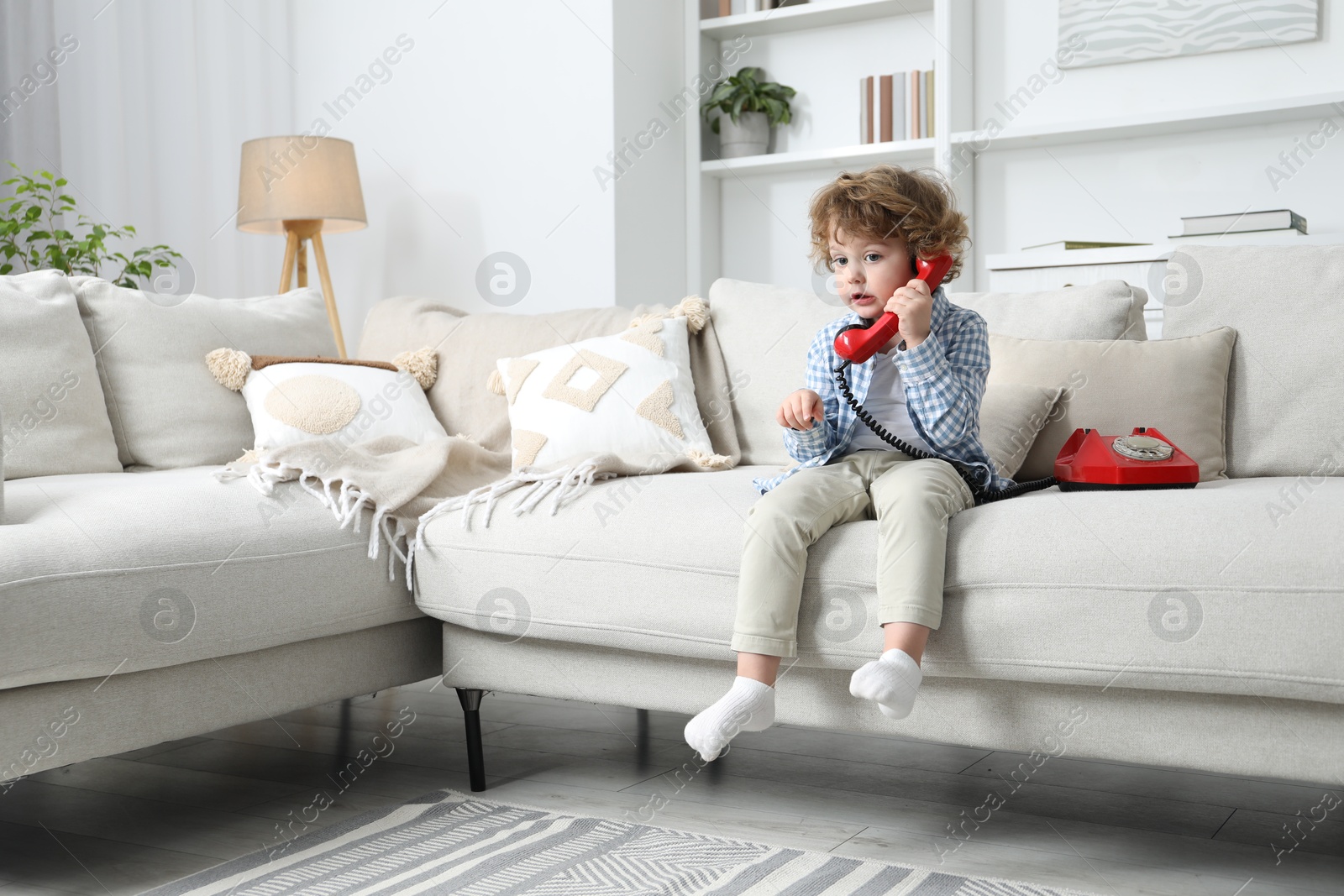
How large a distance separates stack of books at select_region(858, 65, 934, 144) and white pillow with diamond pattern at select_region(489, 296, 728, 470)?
1649 mm

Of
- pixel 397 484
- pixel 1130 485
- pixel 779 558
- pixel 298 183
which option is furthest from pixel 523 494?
pixel 298 183

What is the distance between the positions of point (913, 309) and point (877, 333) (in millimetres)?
53

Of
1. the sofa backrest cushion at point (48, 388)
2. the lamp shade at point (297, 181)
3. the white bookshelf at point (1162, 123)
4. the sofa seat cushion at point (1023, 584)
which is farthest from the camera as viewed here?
the lamp shade at point (297, 181)

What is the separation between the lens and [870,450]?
1.67 meters

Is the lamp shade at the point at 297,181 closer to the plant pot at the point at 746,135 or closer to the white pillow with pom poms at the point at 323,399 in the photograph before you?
the plant pot at the point at 746,135

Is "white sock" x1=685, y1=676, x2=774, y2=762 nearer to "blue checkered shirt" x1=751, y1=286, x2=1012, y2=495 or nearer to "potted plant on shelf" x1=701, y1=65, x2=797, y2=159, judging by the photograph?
"blue checkered shirt" x1=751, y1=286, x2=1012, y2=495

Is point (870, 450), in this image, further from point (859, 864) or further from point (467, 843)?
point (467, 843)

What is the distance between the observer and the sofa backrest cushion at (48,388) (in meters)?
1.95

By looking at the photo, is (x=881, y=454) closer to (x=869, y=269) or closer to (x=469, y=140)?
(x=869, y=269)

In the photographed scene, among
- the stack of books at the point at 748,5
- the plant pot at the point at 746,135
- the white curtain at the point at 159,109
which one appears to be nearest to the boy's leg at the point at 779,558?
the plant pot at the point at 746,135

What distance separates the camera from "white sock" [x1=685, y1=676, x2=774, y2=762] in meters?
1.36

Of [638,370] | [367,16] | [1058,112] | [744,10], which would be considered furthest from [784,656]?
[367,16]

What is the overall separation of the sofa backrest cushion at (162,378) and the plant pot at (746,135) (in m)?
1.98

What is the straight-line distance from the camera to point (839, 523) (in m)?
1.51
